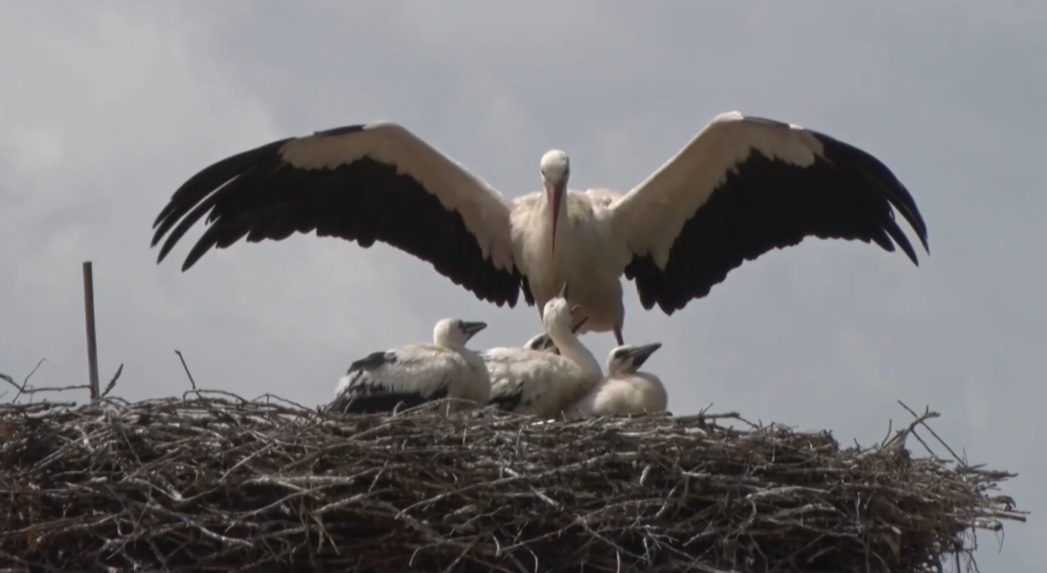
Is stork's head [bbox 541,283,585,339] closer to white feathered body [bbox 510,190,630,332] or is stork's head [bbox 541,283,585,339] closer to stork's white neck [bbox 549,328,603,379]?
stork's white neck [bbox 549,328,603,379]

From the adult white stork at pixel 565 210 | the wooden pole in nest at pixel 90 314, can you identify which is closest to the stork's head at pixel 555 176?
the adult white stork at pixel 565 210

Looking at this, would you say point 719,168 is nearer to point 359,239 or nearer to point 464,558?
point 359,239

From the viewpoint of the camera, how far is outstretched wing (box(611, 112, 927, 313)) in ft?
37.6

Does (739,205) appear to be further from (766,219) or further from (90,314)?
(90,314)

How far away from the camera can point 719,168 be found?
11.6 metres

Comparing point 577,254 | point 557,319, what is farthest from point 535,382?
point 577,254

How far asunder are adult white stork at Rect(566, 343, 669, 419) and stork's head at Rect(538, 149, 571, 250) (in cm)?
117

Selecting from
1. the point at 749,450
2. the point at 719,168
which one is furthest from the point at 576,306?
the point at 749,450

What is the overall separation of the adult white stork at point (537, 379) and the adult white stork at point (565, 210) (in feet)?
3.87

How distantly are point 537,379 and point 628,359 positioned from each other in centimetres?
38

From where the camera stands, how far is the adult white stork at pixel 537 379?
32.5 feet

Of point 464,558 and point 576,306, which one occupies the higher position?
point 576,306

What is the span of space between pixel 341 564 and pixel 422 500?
32 centimetres

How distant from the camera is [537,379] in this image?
9.93 m
